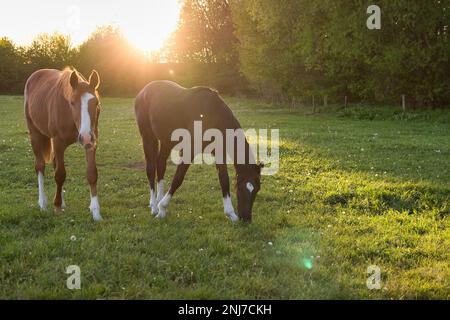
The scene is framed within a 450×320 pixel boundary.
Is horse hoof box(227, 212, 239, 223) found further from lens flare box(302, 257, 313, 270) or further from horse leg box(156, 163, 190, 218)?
lens flare box(302, 257, 313, 270)

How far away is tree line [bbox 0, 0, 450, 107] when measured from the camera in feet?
86.8

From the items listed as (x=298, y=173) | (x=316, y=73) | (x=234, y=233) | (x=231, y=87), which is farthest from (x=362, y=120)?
(x=231, y=87)

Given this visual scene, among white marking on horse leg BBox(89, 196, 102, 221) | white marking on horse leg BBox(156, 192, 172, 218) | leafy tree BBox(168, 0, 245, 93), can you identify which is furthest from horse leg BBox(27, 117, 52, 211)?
leafy tree BBox(168, 0, 245, 93)

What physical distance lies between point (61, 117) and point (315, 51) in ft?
87.0

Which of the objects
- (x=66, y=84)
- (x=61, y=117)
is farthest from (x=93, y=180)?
(x=66, y=84)

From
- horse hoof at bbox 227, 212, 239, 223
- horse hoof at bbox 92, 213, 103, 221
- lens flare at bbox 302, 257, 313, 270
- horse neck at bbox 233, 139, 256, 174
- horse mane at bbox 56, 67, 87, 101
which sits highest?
horse mane at bbox 56, 67, 87, 101

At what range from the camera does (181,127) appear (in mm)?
8312

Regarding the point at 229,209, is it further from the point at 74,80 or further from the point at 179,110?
the point at 74,80

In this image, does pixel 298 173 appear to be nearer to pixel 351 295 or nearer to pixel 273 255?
pixel 273 255

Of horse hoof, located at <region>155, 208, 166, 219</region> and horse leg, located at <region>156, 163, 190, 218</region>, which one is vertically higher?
horse leg, located at <region>156, 163, 190, 218</region>

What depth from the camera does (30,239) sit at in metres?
6.65

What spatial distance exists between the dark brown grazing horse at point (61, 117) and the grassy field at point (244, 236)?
27.8 inches

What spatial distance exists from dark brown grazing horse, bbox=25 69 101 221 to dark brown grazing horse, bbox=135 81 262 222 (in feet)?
4.07

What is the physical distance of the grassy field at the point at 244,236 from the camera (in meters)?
5.27
